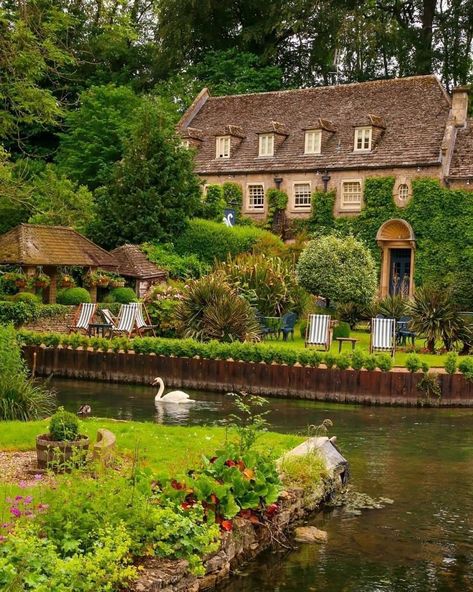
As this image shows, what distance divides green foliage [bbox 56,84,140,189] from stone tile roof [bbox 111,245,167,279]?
11.8 m

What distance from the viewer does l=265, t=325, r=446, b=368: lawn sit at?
76.2 ft

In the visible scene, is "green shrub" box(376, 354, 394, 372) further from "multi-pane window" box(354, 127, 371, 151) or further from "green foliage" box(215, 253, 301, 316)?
"multi-pane window" box(354, 127, 371, 151)

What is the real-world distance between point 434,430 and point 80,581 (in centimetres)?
1190

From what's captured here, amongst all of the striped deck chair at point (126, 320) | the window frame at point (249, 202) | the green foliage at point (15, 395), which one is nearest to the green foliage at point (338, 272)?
the striped deck chair at point (126, 320)

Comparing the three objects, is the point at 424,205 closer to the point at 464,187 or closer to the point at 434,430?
the point at 464,187

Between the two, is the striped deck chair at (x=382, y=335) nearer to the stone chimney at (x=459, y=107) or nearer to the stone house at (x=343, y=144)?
the stone house at (x=343, y=144)

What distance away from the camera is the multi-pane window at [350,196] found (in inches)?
1553

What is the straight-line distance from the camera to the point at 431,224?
3712 centimetres

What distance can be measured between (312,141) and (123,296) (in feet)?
48.3

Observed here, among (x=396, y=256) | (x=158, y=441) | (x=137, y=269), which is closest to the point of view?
(x=158, y=441)

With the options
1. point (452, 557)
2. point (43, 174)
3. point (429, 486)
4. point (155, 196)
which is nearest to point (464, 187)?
point (155, 196)

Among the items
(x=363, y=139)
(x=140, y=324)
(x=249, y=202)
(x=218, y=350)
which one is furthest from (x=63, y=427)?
(x=249, y=202)

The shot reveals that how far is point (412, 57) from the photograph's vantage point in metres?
49.6

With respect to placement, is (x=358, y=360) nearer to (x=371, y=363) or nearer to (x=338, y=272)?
(x=371, y=363)
